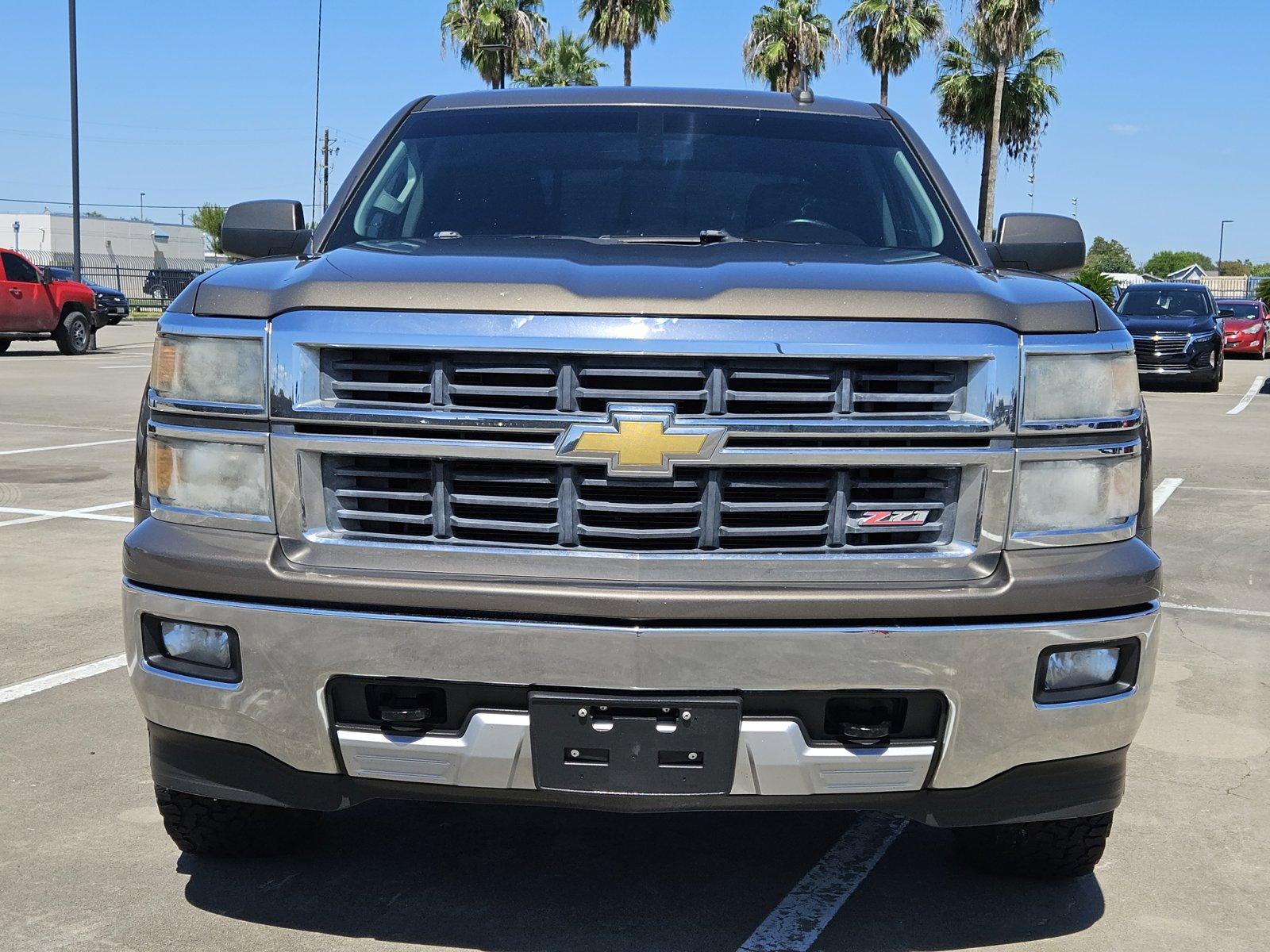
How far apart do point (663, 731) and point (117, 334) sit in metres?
33.0

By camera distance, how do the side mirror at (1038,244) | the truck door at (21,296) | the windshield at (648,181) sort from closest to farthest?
the windshield at (648,181), the side mirror at (1038,244), the truck door at (21,296)

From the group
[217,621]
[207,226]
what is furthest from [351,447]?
[207,226]

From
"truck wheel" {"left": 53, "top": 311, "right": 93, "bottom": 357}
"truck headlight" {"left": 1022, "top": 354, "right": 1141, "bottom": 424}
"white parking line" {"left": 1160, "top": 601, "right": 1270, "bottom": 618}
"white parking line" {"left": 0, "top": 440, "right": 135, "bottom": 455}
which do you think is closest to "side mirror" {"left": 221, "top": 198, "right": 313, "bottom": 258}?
"truck headlight" {"left": 1022, "top": 354, "right": 1141, "bottom": 424}

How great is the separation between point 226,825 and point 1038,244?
2.74 metres

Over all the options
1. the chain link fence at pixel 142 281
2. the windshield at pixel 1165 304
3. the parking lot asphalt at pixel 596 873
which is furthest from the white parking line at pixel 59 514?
the chain link fence at pixel 142 281

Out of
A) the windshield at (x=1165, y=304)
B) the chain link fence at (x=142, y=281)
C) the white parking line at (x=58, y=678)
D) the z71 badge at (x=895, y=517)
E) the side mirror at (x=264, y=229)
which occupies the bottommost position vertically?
the chain link fence at (x=142, y=281)

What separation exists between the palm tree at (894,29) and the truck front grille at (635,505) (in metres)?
40.0

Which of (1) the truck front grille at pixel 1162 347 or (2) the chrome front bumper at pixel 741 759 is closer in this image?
(2) the chrome front bumper at pixel 741 759

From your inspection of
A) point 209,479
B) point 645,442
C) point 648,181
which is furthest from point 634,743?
point 648,181

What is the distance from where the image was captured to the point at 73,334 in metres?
25.1

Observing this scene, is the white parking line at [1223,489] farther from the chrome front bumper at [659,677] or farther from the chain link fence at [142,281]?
the chain link fence at [142,281]

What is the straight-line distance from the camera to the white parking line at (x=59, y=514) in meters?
8.33

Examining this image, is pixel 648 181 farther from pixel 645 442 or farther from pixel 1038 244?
pixel 645 442

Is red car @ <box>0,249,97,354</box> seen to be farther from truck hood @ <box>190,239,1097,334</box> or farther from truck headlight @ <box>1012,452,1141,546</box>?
truck headlight @ <box>1012,452,1141,546</box>
